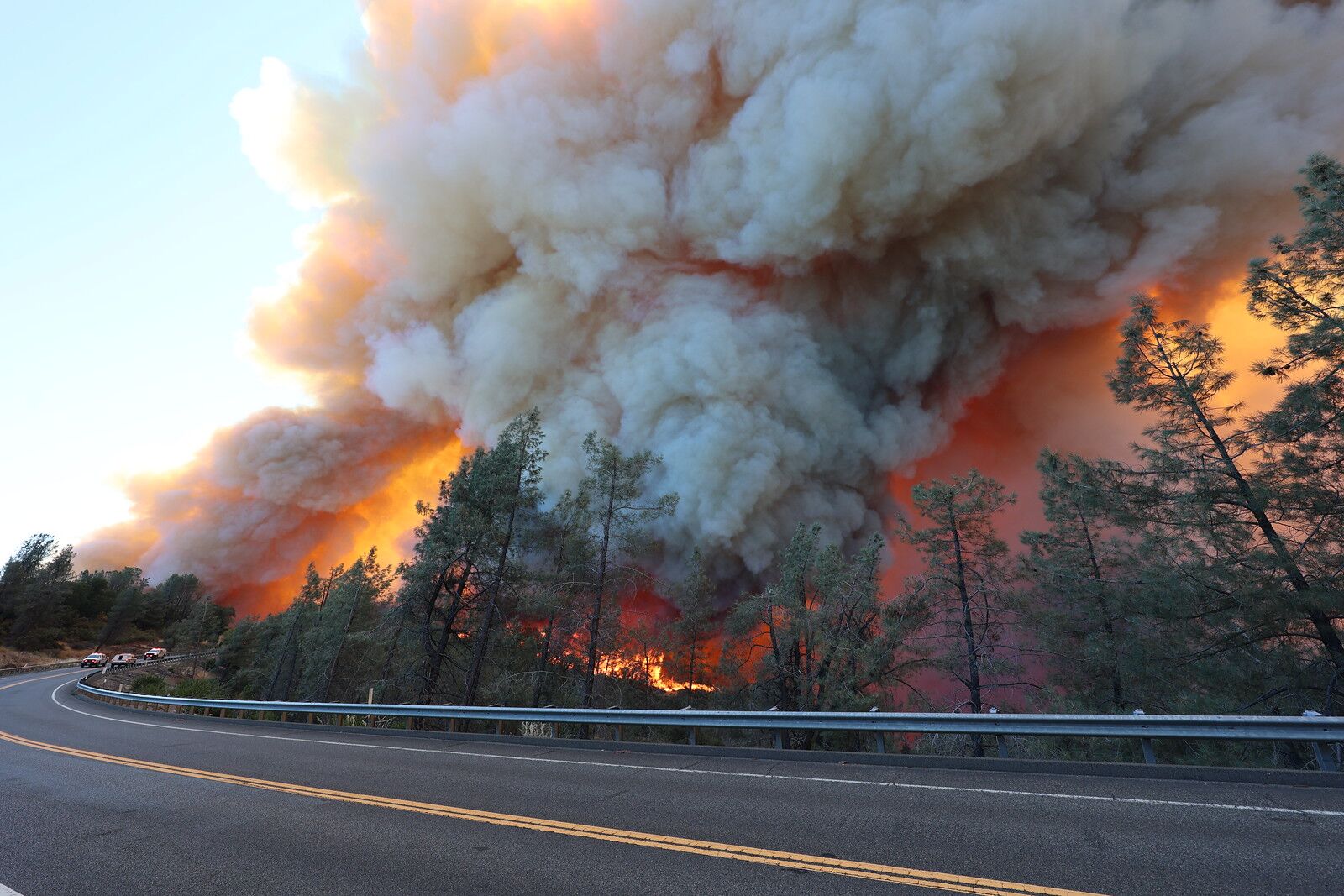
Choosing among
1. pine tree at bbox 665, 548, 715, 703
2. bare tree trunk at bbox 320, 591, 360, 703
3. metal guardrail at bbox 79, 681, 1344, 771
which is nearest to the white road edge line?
metal guardrail at bbox 79, 681, 1344, 771

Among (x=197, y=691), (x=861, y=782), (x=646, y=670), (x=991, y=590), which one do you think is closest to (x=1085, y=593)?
(x=991, y=590)

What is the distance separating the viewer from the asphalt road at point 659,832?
146 inches

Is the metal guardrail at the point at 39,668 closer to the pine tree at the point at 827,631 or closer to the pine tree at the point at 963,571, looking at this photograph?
the pine tree at the point at 827,631

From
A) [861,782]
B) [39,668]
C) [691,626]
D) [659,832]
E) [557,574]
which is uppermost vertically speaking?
[557,574]

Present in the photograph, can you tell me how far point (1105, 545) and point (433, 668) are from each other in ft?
76.4

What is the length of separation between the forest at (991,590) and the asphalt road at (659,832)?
6.23 metres

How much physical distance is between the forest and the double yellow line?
6.89 m

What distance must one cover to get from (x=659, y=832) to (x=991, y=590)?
17214mm

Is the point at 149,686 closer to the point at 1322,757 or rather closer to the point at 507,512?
the point at 507,512


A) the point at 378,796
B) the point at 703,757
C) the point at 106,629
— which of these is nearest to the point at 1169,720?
the point at 703,757

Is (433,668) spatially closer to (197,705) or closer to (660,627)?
(197,705)

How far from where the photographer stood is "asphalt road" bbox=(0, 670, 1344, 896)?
371 centimetres

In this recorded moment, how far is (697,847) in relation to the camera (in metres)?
4.37

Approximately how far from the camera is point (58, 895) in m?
3.99
